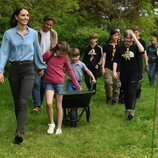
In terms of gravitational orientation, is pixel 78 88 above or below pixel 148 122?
above

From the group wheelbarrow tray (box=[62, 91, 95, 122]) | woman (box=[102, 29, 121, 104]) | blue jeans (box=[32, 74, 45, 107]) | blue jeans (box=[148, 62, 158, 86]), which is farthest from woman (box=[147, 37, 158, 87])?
wheelbarrow tray (box=[62, 91, 95, 122])

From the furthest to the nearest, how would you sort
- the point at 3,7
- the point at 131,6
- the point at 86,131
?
the point at 131,6, the point at 3,7, the point at 86,131

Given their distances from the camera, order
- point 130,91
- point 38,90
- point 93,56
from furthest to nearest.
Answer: point 93,56, point 38,90, point 130,91

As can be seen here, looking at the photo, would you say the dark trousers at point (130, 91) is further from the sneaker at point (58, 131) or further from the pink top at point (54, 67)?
the sneaker at point (58, 131)

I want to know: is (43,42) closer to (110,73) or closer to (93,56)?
(110,73)

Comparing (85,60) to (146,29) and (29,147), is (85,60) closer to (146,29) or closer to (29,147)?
(29,147)

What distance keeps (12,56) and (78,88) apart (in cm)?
202

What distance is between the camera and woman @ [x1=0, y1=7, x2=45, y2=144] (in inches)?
310

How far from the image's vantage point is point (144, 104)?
12445 mm

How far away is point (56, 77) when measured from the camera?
9008 millimetres

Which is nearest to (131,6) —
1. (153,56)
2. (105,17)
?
(105,17)

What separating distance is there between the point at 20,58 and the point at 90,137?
1.87 metres

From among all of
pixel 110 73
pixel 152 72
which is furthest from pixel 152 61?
pixel 110 73

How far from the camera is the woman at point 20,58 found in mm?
7883
